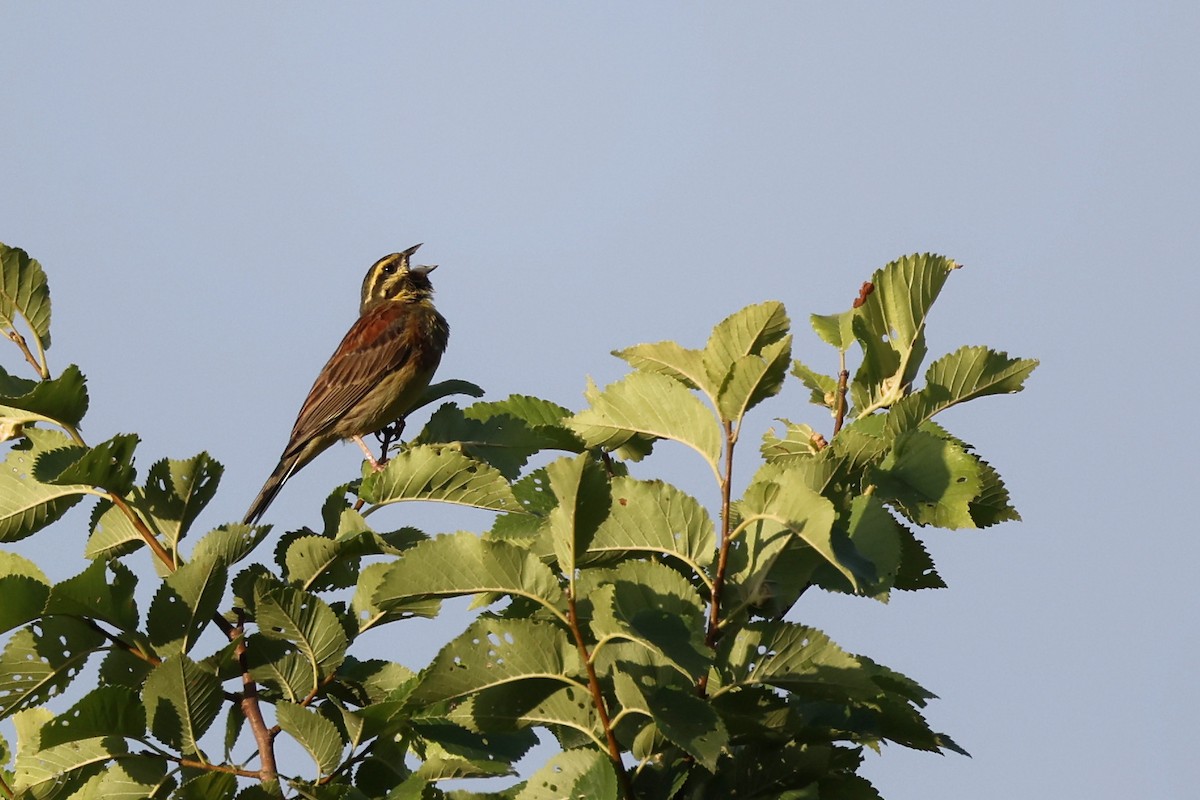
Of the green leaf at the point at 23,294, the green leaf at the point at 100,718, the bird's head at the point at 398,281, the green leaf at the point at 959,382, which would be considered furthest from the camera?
the bird's head at the point at 398,281

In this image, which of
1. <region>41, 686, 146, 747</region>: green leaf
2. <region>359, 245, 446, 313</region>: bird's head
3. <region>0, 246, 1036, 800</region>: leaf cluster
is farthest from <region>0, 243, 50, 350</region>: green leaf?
<region>359, 245, 446, 313</region>: bird's head

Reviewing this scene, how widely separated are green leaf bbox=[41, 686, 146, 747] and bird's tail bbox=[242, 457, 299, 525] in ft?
21.4

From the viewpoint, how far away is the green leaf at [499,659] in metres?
3.12

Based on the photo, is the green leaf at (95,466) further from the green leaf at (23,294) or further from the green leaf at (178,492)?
the green leaf at (23,294)

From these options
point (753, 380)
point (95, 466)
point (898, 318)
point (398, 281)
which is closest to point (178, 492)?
point (95, 466)

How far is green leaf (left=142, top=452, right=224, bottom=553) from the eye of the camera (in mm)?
4137

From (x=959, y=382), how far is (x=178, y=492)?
235cm

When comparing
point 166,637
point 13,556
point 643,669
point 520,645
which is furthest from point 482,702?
point 13,556

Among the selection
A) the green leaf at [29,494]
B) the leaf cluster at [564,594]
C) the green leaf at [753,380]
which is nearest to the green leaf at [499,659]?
the leaf cluster at [564,594]

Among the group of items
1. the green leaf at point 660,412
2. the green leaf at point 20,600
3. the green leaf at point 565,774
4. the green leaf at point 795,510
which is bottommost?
the green leaf at point 565,774

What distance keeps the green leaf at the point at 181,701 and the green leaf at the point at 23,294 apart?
5.55ft

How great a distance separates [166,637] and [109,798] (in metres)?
0.46

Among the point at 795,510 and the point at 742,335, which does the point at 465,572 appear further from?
the point at 742,335

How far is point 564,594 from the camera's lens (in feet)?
10.2
